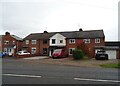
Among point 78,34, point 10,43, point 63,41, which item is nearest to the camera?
point 78,34

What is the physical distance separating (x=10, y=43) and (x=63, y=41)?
891 inches

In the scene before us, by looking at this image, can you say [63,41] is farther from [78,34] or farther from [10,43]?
[10,43]

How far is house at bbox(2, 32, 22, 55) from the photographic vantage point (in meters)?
72.6

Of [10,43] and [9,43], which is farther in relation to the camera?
[9,43]

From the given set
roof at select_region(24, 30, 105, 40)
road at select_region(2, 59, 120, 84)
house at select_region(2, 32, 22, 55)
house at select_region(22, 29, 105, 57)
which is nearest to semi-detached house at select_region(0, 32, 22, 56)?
house at select_region(2, 32, 22, 55)

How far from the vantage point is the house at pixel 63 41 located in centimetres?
5572

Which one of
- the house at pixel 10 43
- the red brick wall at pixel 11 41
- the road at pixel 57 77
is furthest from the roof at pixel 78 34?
the road at pixel 57 77

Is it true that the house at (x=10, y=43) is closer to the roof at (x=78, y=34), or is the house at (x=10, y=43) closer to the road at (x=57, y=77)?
the roof at (x=78, y=34)

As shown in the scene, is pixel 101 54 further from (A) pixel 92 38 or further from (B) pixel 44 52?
(B) pixel 44 52

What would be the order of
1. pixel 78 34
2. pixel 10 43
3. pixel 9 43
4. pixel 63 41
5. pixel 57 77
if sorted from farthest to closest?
pixel 9 43 → pixel 10 43 → pixel 63 41 → pixel 78 34 → pixel 57 77

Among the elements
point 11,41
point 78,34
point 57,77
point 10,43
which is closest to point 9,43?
point 10,43

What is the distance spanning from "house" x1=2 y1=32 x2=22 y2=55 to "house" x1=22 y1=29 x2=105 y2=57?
5.10 metres

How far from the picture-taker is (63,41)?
6053 cm

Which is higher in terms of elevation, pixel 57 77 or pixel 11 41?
pixel 11 41
